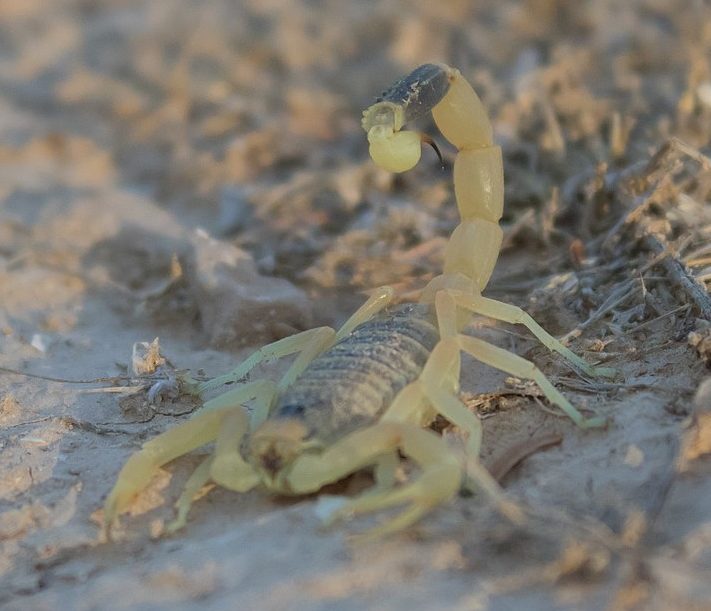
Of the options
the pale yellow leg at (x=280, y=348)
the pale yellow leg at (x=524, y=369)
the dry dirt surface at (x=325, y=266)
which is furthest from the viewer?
the pale yellow leg at (x=280, y=348)

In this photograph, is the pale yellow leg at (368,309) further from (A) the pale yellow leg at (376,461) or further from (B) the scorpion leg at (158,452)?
(A) the pale yellow leg at (376,461)

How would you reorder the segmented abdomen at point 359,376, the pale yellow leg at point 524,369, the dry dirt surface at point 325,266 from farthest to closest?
the pale yellow leg at point 524,369 < the segmented abdomen at point 359,376 < the dry dirt surface at point 325,266

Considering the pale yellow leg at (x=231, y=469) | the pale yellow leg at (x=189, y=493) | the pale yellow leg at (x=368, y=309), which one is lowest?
the pale yellow leg at (x=189, y=493)

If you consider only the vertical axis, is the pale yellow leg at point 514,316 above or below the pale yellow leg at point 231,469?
above

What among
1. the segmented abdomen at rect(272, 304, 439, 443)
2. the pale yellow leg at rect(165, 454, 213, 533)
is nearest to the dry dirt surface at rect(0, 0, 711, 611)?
the pale yellow leg at rect(165, 454, 213, 533)

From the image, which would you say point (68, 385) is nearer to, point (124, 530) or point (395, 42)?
point (124, 530)

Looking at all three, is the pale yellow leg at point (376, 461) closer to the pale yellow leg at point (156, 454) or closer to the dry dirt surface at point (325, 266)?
the dry dirt surface at point (325, 266)

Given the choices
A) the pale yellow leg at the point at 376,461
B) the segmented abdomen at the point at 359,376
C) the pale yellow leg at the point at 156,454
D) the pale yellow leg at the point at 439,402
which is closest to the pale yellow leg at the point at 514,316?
the segmented abdomen at the point at 359,376

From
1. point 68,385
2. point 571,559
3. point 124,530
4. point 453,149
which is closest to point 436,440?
point 571,559

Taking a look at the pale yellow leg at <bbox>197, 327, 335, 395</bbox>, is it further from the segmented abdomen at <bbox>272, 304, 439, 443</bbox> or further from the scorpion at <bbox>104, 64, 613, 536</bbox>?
the segmented abdomen at <bbox>272, 304, 439, 443</bbox>

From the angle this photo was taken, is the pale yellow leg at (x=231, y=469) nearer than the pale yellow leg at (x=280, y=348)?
Yes
